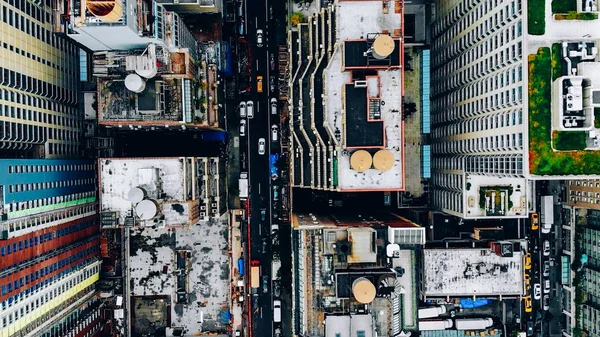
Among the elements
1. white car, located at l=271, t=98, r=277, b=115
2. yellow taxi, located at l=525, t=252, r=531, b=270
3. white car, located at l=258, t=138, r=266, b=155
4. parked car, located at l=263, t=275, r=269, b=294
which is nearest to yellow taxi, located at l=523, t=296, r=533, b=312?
yellow taxi, located at l=525, t=252, r=531, b=270

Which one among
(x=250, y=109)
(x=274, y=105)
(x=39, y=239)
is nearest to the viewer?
(x=39, y=239)

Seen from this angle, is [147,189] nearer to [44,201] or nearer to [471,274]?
[44,201]

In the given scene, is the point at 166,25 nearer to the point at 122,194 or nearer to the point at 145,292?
the point at 122,194

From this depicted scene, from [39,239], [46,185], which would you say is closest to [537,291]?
[39,239]

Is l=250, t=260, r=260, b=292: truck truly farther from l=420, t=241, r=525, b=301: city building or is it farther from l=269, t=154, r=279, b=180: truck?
l=420, t=241, r=525, b=301: city building

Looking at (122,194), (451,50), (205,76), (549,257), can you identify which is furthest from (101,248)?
(549,257)
